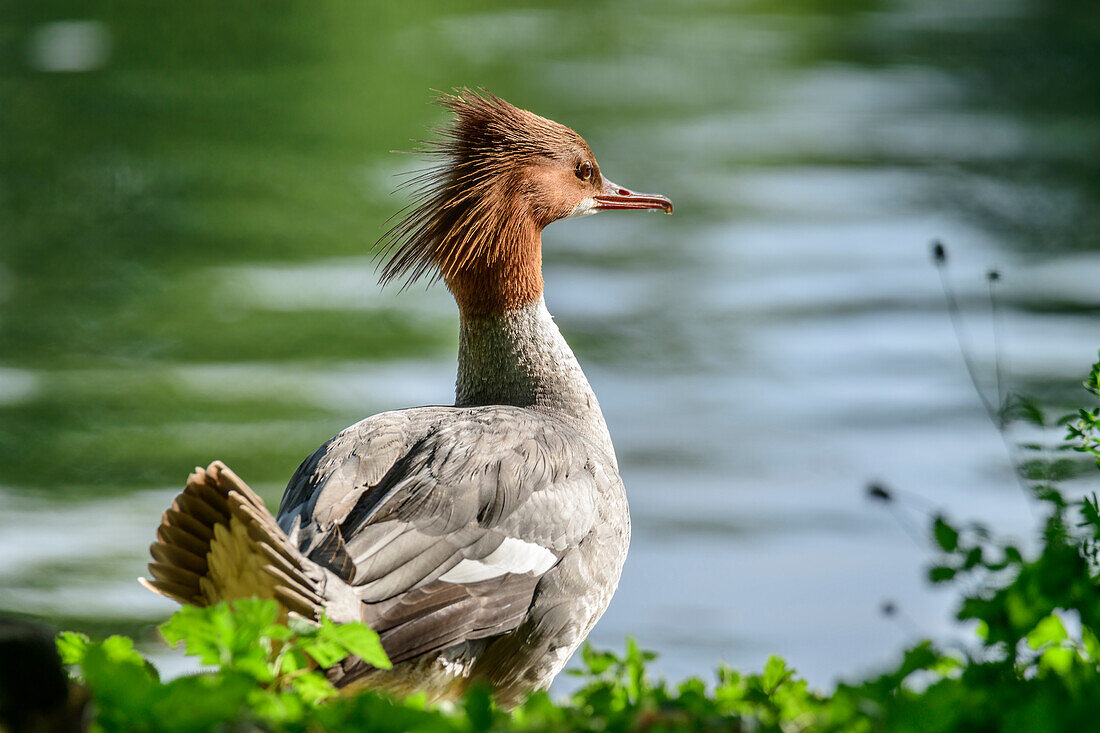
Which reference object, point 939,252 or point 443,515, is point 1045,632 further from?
point 443,515

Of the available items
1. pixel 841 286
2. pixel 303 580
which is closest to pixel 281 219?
pixel 841 286

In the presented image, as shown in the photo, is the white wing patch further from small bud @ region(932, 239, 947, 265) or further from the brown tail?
small bud @ region(932, 239, 947, 265)

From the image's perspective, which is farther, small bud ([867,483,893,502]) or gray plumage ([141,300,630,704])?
gray plumage ([141,300,630,704])

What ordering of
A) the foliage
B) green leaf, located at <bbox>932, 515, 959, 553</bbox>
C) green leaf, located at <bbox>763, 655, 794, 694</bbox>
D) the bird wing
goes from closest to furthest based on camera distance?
the foliage
green leaf, located at <bbox>932, 515, 959, 553</bbox>
green leaf, located at <bbox>763, 655, 794, 694</bbox>
the bird wing

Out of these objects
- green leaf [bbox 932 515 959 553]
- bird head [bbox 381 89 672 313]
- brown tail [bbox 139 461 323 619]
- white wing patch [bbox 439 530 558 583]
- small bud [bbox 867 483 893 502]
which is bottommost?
white wing patch [bbox 439 530 558 583]

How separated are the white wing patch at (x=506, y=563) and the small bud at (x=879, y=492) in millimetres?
1455

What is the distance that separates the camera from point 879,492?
2.20m

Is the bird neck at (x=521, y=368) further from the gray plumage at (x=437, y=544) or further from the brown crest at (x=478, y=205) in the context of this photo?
the gray plumage at (x=437, y=544)

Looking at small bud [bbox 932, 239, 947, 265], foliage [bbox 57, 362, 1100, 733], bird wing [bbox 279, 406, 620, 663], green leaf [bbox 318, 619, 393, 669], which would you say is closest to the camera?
foliage [bbox 57, 362, 1100, 733]

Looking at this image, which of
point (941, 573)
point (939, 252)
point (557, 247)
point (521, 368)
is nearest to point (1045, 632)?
point (941, 573)

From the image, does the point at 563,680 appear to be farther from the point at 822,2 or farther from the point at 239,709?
the point at 822,2

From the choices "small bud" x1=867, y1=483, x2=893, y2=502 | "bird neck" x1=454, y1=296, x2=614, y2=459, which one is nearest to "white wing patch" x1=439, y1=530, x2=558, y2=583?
"bird neck" x1=454, y1=296, x2=614, y2=459

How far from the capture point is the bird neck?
4.64 meters

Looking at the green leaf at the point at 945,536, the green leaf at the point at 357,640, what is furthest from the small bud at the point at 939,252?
the green leaf at the point at 357,640
